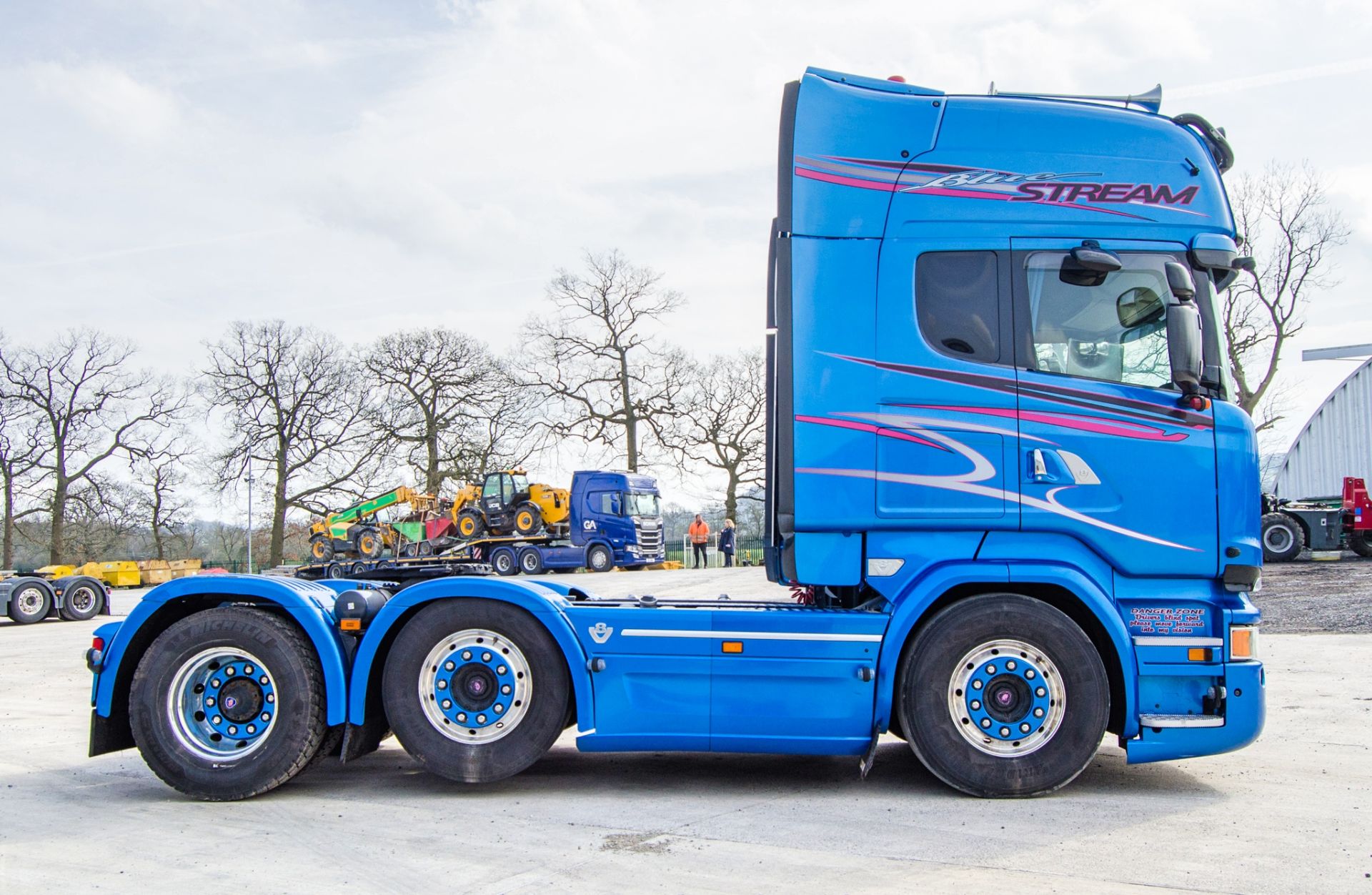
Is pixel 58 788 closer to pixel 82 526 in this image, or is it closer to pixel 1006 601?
pixel 1006 601

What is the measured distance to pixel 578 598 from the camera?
20.6ft

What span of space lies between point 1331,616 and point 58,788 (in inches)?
628

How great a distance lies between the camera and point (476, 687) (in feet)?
19.2

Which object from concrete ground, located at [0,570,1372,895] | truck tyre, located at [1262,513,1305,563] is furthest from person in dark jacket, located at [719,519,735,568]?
concrete ground, located at [0,570,1372,895]

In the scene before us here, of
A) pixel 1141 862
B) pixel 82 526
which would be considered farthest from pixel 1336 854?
pixel 82 526

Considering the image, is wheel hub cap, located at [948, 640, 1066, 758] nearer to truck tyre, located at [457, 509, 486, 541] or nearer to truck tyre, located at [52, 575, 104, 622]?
truck tyre, located at [52, 575, 104, 622]

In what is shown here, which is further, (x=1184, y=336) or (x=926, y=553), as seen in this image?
(x=926, y=553)

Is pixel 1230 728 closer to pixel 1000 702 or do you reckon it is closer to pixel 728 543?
pixel 1000 702

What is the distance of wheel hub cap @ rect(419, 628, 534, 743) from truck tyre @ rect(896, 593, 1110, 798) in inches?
83.5

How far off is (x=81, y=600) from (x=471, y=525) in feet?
49.0

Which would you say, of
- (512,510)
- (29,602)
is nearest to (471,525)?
(512,510)

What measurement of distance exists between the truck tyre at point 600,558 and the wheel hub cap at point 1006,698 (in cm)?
2906

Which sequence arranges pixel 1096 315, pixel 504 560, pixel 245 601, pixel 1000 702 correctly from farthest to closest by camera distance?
pixel 504 560 < pixel 245 601 < pixel 1096 315 < pixel 1000 702

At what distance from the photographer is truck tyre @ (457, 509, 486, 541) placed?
1390 inches
